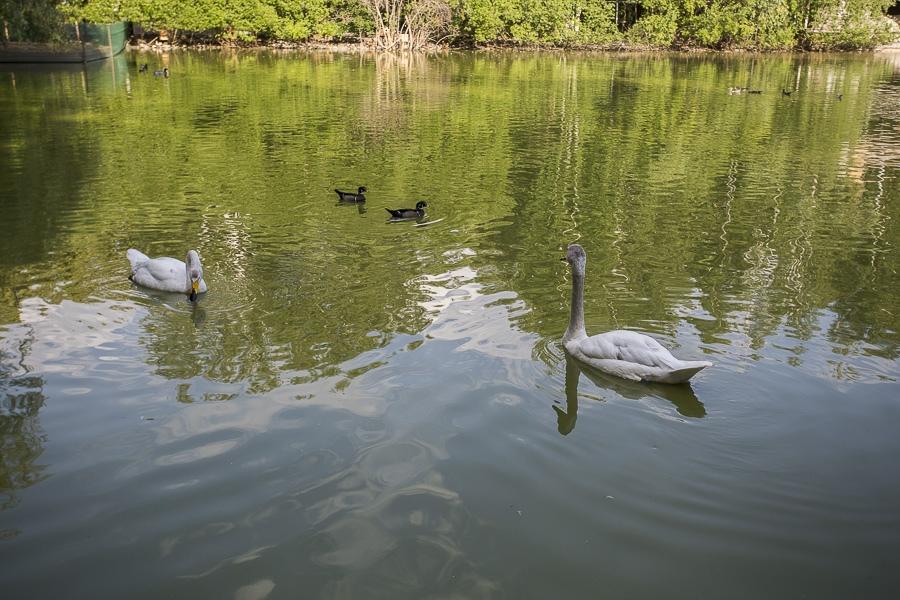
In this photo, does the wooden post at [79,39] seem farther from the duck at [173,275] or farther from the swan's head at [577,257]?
the swan's head at [577,257]

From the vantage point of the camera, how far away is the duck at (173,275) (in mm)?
8836

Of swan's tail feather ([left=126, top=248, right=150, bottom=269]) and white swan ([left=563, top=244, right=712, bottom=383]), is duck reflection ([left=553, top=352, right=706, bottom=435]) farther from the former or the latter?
swan's tail feather ([left=126, top=248, right=150, bottom=269])

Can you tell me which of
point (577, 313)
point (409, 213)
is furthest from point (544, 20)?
point (577, 313)

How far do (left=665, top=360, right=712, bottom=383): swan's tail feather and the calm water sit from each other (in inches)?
7.4

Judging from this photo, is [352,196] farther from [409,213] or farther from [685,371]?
[685,371]

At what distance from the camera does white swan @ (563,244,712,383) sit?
6859 mm

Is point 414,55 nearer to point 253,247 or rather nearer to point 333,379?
point 253,247

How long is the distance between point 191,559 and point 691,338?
5101 mm

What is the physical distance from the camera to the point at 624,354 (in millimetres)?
7066

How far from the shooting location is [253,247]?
35.5 ft

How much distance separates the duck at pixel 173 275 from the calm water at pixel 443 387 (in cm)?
18

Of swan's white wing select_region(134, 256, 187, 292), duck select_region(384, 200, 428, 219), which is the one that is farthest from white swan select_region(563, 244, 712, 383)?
duck select_region(384, 200, 428, 219)

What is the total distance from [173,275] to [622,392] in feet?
16.6

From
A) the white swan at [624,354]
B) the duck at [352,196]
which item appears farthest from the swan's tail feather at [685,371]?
the duck at [352,196]
